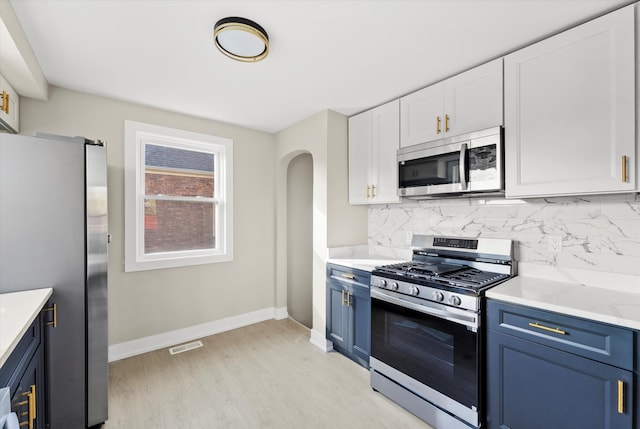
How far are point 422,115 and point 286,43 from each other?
126 centimetres

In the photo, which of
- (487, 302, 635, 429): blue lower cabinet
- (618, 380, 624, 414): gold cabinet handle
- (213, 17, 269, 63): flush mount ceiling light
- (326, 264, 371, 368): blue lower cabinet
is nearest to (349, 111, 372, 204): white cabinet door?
(326, 264, 371, 368): blue lower cabinet

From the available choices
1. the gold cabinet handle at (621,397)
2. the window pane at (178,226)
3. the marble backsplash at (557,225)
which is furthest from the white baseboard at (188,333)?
the gold cabinet handle at (621,397)

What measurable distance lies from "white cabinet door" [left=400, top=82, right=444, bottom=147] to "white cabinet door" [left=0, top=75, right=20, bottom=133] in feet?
9.81

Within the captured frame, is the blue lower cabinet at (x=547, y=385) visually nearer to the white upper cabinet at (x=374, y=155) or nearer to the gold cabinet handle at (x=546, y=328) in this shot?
the gold cabinet handle at (x=546, y=328)

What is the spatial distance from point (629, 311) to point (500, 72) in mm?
1576

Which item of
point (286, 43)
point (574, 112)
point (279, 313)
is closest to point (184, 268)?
point (279, 313)

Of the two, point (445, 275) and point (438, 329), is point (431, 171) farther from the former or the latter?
point (438, 329)

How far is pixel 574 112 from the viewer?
1686 mm

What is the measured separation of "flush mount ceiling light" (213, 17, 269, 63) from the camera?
166 centimetres

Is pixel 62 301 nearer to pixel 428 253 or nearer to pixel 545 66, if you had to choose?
pixel 428 253

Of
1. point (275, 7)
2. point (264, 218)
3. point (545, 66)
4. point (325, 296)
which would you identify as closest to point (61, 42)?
point (275, 7)

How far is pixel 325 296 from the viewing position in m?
3.03

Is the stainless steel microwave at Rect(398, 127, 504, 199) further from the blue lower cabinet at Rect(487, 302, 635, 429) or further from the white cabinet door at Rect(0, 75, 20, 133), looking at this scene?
the white cabinet door at Rect(0, 75, 20, 133)

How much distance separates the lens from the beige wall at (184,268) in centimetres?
259
